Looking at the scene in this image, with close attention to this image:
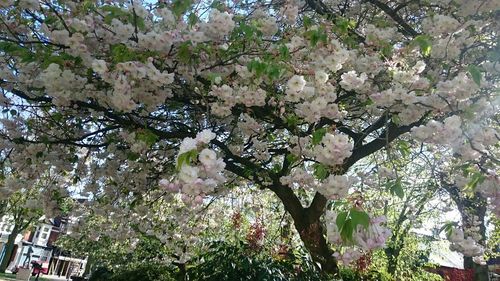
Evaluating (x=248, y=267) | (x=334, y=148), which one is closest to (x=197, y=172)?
(x=334, y=148)

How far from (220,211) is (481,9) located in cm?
742

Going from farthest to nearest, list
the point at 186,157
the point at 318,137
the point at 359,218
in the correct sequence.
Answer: the point at 318,137, the point at 186,157, the point at 359,218

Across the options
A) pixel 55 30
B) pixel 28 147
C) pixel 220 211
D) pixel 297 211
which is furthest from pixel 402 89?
pixel 220 211

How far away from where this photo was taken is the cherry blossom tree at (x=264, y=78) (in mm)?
2773

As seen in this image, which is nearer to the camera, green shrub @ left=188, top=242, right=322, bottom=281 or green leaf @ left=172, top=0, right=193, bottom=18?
green leaf @ left=172, top=0, right=193, bottom=18

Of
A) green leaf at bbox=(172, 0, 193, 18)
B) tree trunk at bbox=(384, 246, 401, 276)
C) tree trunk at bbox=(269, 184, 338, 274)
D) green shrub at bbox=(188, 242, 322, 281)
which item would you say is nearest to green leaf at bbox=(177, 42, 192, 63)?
green leaf at bbox=(172, 0, 193, 18)

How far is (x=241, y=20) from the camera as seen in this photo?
3465mm

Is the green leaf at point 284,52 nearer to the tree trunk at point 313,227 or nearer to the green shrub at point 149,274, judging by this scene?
the tree trunk at point 313,227

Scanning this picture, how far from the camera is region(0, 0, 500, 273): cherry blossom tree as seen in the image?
277 centimetres

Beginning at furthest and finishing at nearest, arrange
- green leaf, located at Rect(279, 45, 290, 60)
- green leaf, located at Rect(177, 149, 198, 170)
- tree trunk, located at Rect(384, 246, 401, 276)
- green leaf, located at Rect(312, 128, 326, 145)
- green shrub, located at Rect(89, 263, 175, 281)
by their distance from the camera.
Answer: tree trunk, located at Rect(384, 246, 401, 276)
green shrub, located at Rect(89, 263, 175, 281)
green leaf, located at Rect(279, 45, 290, 60)
green leaf, located at Rect(312, 128, 326, 145)
green leaf, located at Rect(177, 149, 198, 170)

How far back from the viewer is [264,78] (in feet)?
12.0

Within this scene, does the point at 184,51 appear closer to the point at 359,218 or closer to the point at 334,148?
the point at 334,148

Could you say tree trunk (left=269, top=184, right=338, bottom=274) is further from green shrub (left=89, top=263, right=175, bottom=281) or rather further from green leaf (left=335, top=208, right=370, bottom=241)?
green leaf (left=335, top=208, right=370, bottom=241)

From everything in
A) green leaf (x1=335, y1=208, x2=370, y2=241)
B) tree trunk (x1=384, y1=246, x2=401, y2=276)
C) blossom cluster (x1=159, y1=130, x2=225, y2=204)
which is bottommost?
green leaf (x1=335, y1=208, x2=370, y2=241)
